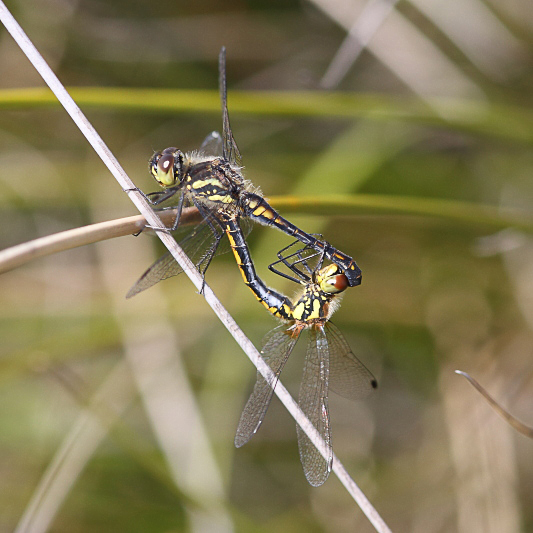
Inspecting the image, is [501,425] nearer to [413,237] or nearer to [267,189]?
[413,237]

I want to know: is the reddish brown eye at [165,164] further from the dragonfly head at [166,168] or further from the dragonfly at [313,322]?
the dragonfly at [313,322]

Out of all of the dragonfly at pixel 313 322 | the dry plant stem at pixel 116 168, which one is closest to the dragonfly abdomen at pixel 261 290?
the dragonfly at pixel 313 322

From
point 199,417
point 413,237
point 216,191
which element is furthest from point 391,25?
point 199,417

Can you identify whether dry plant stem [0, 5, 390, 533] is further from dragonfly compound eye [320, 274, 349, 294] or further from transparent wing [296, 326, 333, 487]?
dragonfly compound eye [320, 274, 349, 294]

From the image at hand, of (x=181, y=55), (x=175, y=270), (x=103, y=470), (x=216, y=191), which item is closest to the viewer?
(x=175, y=270)

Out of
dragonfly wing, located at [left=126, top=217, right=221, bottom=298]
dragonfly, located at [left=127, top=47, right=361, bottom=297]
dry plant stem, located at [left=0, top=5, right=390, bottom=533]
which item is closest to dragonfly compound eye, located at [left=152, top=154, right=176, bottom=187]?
dragonfly, located at [left=127, top=47, right=361, bottom=297]

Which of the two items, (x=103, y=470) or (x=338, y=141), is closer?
(x=103, y=470)

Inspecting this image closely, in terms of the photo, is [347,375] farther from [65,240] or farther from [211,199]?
[65,240]
